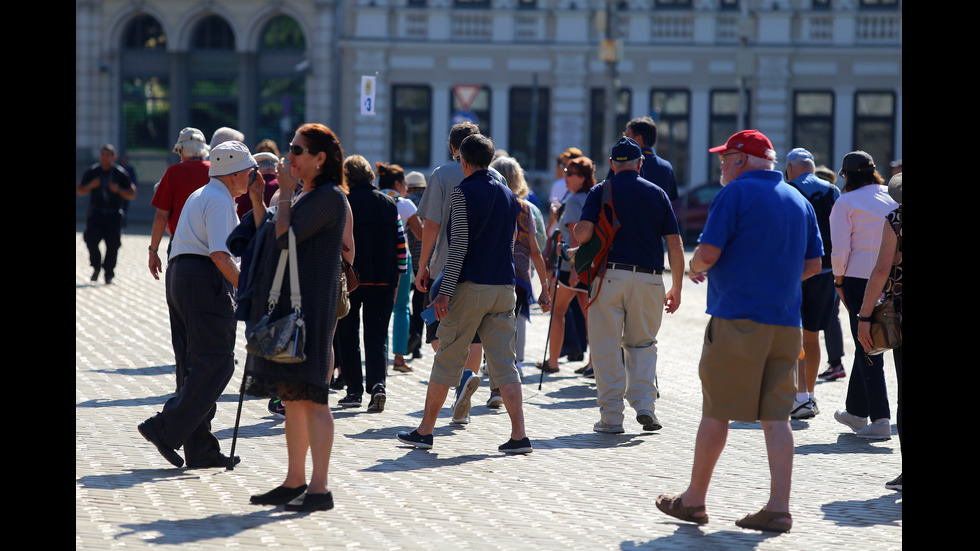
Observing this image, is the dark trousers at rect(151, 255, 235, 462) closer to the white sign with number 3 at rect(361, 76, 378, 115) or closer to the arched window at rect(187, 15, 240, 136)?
the white sign with number 3 at rect(361, 76, 378, 115)

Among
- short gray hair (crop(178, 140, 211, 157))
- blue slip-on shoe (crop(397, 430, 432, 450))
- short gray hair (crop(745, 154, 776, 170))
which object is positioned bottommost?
blue slip-on shoe (crop(397, 430, 432, 450))

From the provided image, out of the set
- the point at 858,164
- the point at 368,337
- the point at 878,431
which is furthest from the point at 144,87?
the point at 878,431

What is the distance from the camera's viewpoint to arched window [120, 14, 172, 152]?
3944cm

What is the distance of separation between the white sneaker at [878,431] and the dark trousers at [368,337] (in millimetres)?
3387

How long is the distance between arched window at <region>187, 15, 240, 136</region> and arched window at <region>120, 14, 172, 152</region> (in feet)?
2.80

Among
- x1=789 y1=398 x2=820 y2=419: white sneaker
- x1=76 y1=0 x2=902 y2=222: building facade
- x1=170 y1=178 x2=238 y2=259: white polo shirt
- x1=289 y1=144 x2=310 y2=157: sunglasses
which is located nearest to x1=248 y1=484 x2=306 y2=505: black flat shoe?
x1=170 y1=178 x2=238 y2=259: white polo shirt

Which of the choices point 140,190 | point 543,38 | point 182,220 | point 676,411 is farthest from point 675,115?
point 182,220

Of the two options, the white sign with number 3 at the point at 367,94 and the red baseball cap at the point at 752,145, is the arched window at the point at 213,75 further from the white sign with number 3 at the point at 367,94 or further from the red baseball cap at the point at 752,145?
the red baseball cap at the point at 752,145

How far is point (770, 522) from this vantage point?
19.9 ft

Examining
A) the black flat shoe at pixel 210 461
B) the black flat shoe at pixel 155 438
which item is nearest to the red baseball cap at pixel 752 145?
the black flat shoe at pixel 210 461

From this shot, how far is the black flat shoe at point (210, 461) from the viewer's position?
7160mm

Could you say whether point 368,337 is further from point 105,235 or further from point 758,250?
point 105,235
